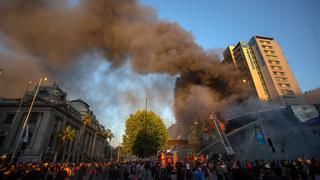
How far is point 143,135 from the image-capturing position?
114 ft

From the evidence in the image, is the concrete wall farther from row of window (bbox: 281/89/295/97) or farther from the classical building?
the classical building

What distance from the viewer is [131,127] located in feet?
118

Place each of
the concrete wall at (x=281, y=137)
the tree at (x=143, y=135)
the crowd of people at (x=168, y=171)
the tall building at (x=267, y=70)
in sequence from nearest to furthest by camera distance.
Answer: the crowd of people at (x=168, y=171) < the concrete wall at (x=281, y=137) < the tree at (x=143, y=135) < the tall building at (x=267, y=70)

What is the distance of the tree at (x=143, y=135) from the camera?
34000 millimetres

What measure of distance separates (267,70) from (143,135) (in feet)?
145

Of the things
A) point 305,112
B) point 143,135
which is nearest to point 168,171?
point 143,135

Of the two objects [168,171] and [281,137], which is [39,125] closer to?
[168,171]

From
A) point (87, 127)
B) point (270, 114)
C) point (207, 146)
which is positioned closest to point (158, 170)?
point (270, 114)

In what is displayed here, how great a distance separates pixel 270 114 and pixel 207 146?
22028mm

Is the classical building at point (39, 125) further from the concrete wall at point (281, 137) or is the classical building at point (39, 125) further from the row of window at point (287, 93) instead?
the row of window at point (287, 93)

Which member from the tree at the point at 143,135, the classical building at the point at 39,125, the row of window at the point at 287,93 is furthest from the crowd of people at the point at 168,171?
the row of window at the point at 287,93

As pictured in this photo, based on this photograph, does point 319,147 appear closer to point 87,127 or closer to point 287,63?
point 287,63

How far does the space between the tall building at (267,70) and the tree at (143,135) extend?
1304 inches

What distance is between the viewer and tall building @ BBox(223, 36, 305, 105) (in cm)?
4924
